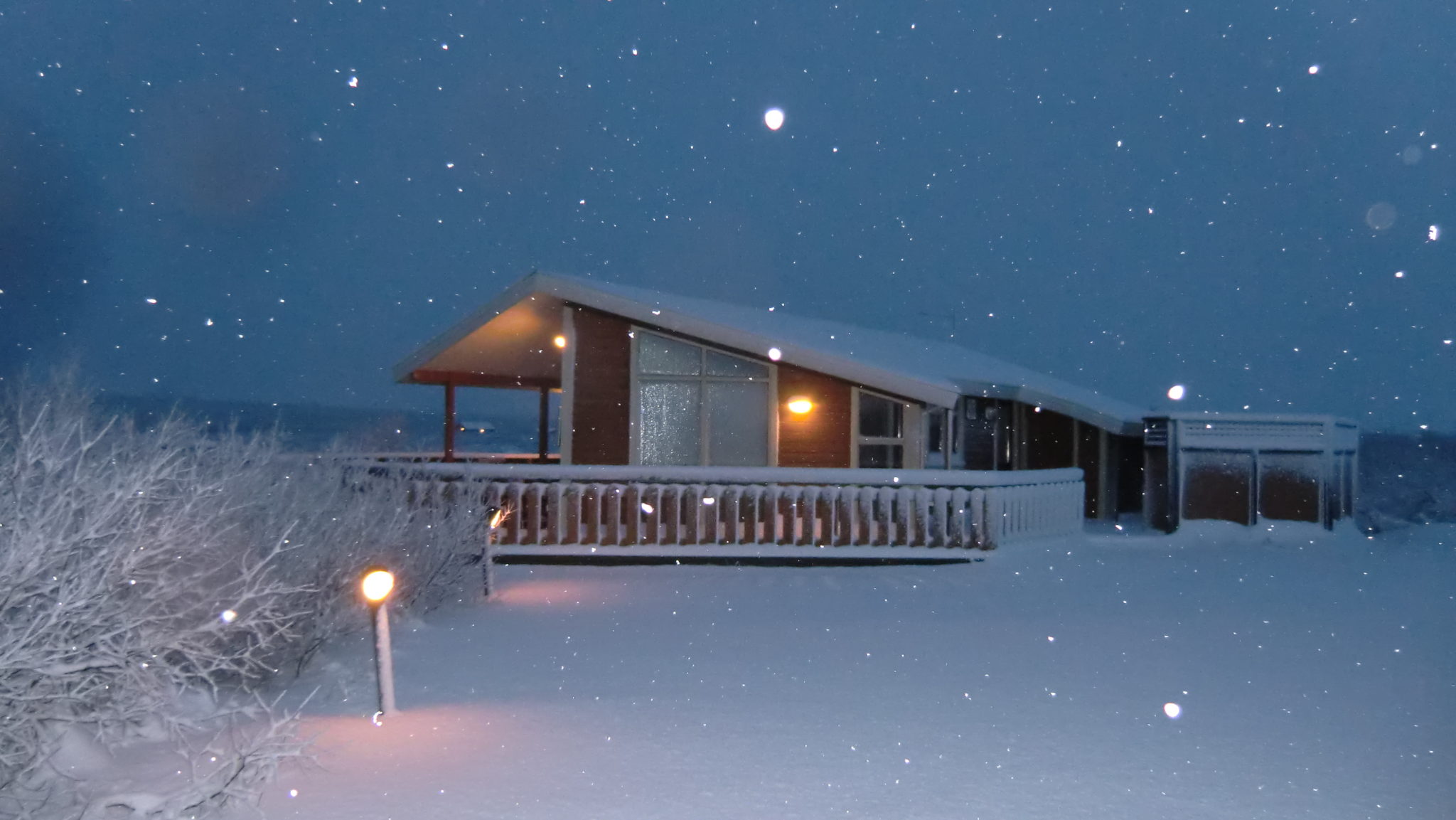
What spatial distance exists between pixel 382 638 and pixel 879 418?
1141cm

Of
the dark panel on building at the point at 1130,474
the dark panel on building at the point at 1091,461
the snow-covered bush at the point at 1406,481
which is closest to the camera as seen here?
the dark panel on building at the point at 1091,461

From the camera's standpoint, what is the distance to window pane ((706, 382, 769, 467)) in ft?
51.2

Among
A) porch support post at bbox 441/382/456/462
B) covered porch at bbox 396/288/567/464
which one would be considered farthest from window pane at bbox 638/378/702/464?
porch support post at bbox 441/382/456/462

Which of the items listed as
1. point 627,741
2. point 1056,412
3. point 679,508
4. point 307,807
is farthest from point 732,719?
point 1056,412

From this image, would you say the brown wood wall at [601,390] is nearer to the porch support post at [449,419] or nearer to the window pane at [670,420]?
the window pane at [670,420]

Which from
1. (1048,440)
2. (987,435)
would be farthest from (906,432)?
(1048,440)

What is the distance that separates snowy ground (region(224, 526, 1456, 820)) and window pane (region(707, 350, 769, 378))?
4574 mm

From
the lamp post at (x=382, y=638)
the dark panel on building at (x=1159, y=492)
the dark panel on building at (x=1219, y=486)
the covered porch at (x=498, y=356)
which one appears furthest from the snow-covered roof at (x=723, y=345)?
the lamp post at (x=382, y=638)

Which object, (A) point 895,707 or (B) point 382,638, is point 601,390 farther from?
(A) point 895,707

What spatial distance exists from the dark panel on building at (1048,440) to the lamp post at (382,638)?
1881 cm

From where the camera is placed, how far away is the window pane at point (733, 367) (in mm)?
15578

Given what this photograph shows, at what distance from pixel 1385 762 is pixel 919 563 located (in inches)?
321

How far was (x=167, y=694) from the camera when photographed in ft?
16.7

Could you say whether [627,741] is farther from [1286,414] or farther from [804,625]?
[1286,414]
